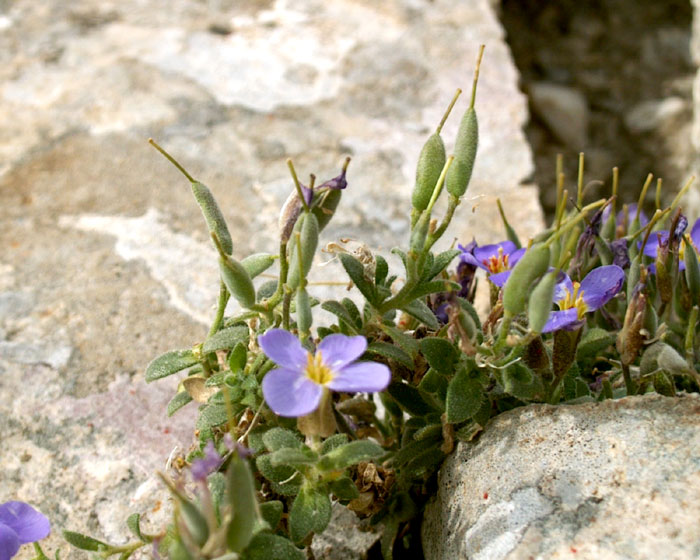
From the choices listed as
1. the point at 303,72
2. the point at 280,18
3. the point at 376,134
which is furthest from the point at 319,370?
the point at 280,18

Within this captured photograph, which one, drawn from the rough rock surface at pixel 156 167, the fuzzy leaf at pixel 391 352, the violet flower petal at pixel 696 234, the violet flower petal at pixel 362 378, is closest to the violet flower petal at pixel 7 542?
the rough rock surface at pixel 156 167

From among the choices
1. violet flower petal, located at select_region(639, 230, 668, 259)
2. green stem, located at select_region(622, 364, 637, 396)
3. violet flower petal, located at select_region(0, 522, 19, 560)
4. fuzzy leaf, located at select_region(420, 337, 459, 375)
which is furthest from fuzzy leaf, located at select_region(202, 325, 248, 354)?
violet flower petal, located at select_region(639, 230, 668, 259)

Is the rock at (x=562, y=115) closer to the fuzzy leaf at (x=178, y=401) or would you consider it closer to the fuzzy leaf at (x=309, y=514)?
the fuzzy leaf at (x=178, y=401)

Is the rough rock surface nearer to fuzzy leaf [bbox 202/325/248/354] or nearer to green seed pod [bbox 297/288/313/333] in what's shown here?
fuzzy leaf [bbox 202/325/248/354]

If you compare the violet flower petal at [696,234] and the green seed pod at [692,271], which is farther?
the violet flower petal at [696,234]

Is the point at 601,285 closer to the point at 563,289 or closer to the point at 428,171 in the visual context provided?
the point at 563,289

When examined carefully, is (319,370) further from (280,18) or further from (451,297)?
(280,18)

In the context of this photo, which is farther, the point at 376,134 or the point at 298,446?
the point at 376,134

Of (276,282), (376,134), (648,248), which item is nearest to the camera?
(276,282)
